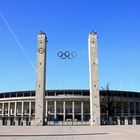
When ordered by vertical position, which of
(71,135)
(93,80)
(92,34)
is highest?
(92,34)

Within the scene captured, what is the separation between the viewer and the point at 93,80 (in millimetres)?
72750

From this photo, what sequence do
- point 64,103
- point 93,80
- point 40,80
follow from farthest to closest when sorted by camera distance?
point 64,103
point 40,80
point 93,80

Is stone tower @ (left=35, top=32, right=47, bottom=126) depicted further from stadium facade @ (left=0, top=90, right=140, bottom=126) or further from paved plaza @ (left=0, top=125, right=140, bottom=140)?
stadium facade @ (left=0, top=90, right=140, bottom=126)

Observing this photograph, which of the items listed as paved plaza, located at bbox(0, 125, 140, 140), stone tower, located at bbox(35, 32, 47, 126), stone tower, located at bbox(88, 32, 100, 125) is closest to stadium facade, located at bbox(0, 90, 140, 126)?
stone tower, located at bbox(88, 32, 100, 125)

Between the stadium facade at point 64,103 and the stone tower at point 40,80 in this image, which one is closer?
the stone tower at point 40,80

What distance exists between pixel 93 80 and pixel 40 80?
12.9 m

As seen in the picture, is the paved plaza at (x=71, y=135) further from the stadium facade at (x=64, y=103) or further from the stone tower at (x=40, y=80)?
the stadium facade at (x=64, y=103)

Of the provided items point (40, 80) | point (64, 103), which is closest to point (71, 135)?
point (40, 80)

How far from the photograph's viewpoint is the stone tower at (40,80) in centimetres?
7081

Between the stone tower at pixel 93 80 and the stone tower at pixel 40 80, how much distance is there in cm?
1143

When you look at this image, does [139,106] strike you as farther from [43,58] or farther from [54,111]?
[43,58]

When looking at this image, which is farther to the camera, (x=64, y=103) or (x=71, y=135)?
(x=64, y=103)

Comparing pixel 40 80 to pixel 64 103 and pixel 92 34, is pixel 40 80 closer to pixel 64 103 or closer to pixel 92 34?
pixel 92 34

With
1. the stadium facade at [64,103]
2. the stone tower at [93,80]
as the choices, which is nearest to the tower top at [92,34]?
the stone tower at [93,80]
